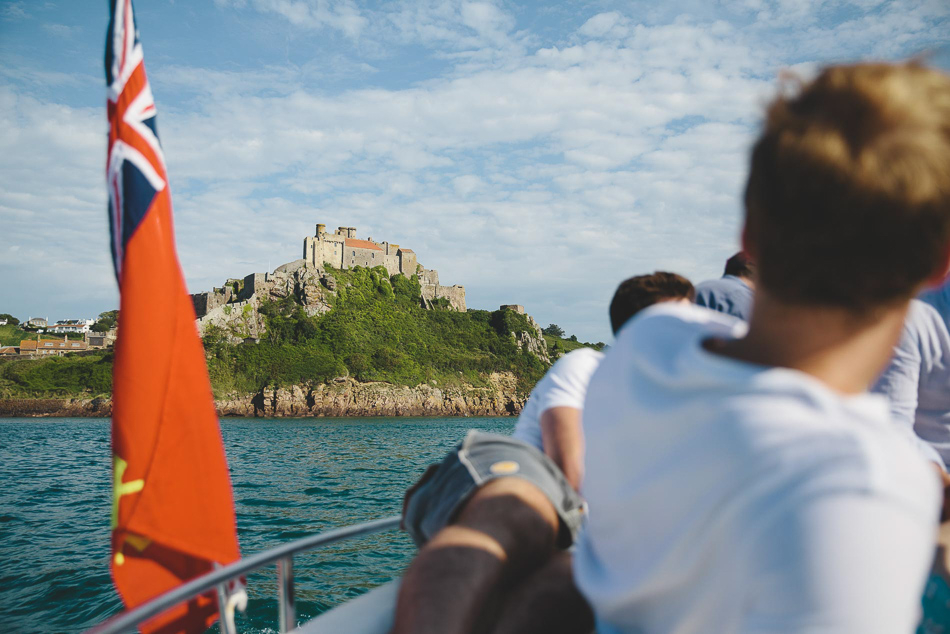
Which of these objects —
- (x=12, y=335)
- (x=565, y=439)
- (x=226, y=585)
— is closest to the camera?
(x=565, y=439)

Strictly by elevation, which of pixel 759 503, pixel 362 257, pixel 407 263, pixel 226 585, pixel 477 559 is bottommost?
pixel 226 585

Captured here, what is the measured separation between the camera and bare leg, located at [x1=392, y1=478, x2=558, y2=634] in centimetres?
103

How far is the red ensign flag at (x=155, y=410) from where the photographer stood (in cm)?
189

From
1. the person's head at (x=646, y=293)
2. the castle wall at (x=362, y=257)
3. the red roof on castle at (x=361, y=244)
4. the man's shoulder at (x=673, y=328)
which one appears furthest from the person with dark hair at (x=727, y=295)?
the red roof on castle at (x=361, y=244)

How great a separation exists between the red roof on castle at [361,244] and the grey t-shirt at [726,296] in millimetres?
66791

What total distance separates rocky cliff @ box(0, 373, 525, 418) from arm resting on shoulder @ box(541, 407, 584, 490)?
56.1 meters

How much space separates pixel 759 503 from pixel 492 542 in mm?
681

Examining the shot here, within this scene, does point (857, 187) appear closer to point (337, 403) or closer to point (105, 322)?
point (337, 403)

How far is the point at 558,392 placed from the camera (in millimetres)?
1805

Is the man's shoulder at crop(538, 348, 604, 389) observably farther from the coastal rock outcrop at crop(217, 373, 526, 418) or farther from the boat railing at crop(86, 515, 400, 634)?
the coastal rock outcrop at crop(217, 373, 526, 418)

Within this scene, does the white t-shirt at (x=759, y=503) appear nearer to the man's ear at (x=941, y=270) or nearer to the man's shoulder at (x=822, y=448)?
the man's shoulder at (x=822, y=448)

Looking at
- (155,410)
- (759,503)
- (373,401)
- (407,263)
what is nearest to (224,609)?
(155,410)

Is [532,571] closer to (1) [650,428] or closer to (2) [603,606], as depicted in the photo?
(2) [603,606]

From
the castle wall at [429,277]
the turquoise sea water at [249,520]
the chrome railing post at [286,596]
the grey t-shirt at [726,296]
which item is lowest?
the turquoise sea water at [249,520]
